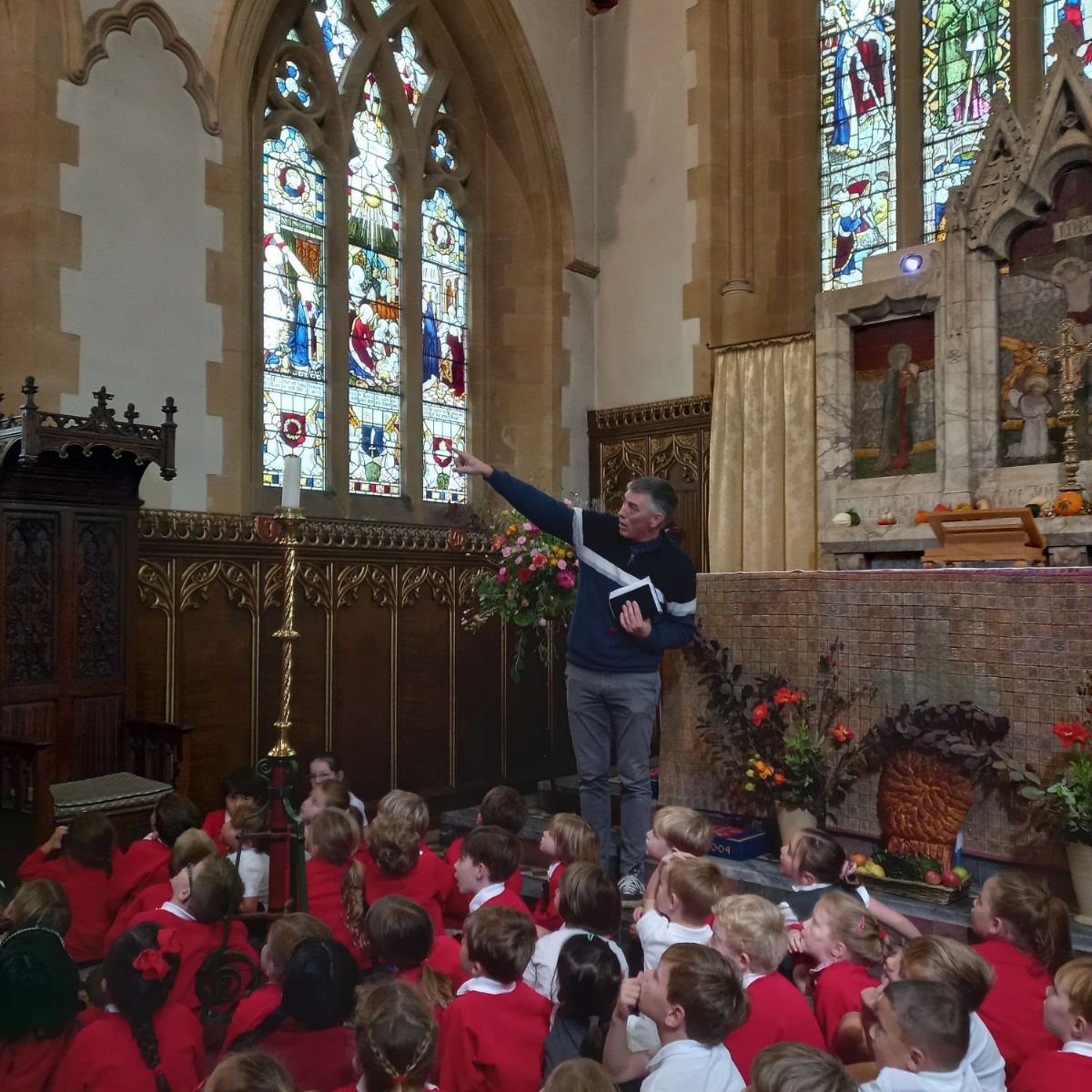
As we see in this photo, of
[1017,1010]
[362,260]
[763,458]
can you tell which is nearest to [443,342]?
[362,260]

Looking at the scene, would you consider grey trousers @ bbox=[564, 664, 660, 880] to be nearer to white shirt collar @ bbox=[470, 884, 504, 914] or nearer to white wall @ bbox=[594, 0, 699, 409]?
white shirt collar @ bbox=[470, 884, 504, 914]

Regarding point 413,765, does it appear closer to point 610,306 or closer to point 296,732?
point 296,732

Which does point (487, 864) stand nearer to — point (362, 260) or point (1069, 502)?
point (1069, 502)

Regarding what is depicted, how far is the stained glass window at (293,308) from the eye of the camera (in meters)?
7.62

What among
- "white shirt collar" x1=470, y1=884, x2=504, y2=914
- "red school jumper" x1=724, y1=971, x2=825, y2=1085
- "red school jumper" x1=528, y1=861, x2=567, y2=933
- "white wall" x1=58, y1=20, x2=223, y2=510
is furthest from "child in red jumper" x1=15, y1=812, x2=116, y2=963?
"white wall" x1=58, y1=20, x2=223, y2=510

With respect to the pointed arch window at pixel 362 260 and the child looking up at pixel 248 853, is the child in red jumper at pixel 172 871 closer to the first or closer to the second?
the child looking up at pixel 248 853

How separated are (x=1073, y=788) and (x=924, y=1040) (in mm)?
2518

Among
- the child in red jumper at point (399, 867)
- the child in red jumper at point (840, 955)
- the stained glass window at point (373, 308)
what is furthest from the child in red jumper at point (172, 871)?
the stained glass window at point (373, 308)

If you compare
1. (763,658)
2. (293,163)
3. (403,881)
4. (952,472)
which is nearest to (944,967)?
(403,881)

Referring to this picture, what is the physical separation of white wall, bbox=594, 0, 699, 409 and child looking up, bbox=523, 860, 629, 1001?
20.7 ft

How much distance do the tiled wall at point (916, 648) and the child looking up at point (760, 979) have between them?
2.39m

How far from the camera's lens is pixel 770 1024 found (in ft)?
8.55

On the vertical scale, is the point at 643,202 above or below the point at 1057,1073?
above

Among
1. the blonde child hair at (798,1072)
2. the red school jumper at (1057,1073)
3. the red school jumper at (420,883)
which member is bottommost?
the red school jumper at (420,883)
